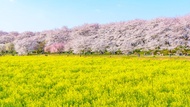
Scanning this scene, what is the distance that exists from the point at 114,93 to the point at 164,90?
7.70 ft

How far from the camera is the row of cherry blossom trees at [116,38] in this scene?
87.2m

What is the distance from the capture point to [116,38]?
332 ft

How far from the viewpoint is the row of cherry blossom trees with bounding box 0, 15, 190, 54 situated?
87.2m

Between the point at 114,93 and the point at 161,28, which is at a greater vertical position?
the point at 161,28

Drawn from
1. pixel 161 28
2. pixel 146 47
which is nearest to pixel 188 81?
pixel 146 47

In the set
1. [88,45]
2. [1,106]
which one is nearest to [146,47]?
[88,45]

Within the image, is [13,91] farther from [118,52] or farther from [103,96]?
[118,52]

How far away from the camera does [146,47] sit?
87.8 m

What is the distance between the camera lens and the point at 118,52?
90.9 m

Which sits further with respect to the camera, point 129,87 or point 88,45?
point 88,45

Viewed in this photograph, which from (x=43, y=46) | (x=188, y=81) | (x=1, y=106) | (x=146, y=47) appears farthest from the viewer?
(x=43, y=46)

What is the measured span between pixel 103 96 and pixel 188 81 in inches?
213

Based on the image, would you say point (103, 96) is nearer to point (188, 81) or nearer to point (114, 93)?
point (114, 93)

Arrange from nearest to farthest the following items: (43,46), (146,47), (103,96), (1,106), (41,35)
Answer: (1,106) → (103,96) → (146,47) → (43,46) → (41,35)
